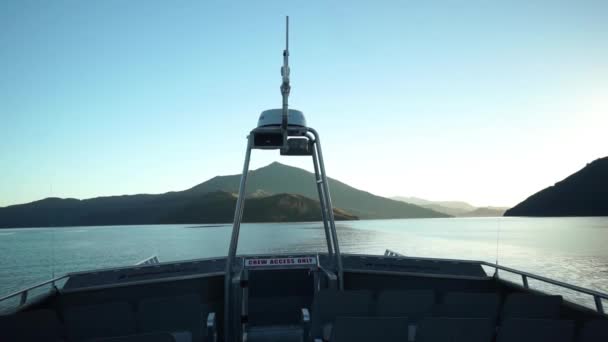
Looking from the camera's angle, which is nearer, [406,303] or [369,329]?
[369,329]

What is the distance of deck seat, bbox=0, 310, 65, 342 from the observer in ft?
12.1

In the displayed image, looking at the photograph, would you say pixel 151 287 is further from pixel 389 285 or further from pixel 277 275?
pixel 389 285

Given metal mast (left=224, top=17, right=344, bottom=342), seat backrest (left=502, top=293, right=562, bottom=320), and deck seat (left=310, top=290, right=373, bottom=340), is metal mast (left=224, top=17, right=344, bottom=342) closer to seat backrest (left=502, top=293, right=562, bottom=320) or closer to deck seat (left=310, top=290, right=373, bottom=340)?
deck seat (left=310, top=290, right=373, bottom=340)

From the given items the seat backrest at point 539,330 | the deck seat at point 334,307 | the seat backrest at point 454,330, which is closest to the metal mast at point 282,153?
the deck seat at point 334,307

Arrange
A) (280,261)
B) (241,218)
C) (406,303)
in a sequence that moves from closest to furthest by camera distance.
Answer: (406,303)
(241,218)
(280,261)

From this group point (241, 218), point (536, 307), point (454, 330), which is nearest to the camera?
point (454, 330)

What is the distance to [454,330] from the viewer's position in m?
3.54

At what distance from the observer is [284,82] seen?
722 centimetres

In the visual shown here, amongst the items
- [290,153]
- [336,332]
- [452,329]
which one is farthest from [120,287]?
[452,329]

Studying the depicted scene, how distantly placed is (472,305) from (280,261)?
138 inches

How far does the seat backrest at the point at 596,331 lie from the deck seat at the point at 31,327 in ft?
16.2

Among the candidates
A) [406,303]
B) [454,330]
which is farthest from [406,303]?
[454,330]

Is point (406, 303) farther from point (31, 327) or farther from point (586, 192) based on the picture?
point (586, 192)

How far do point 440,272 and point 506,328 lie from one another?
13.8 feet
